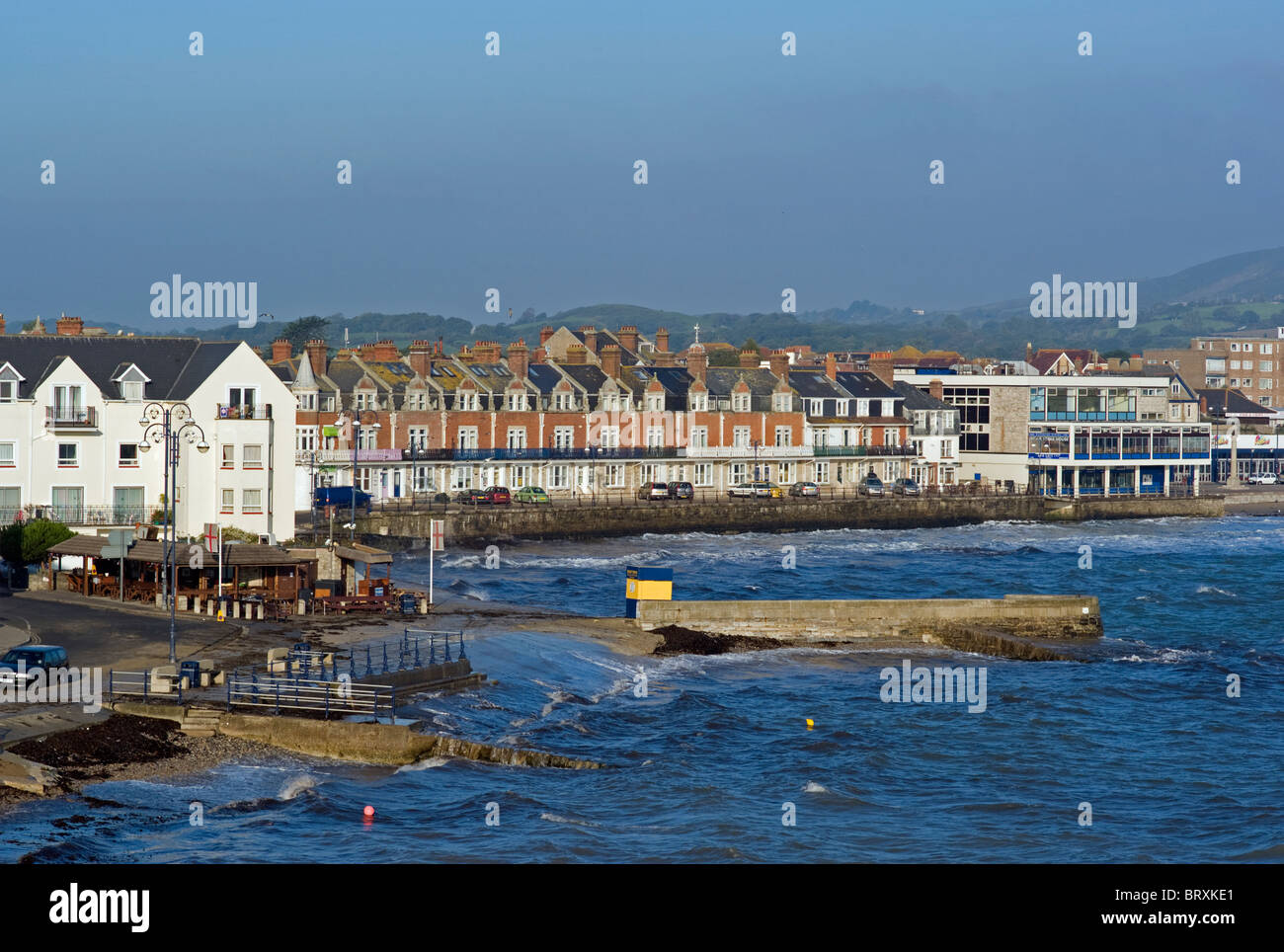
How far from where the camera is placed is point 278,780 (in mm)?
30297

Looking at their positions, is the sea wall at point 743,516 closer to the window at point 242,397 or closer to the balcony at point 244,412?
the window at point 242,397

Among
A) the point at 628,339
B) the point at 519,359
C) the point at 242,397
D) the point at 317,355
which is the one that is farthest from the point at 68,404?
the point at 628,339

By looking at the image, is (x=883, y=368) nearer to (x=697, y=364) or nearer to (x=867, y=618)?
(x=697, y=364)

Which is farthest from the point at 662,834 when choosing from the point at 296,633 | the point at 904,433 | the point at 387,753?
the point at 904,433

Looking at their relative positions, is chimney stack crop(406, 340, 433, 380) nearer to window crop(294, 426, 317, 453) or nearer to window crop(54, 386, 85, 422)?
window crop(294, 426, 317, 453)

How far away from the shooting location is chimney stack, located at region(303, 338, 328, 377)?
3698 inches

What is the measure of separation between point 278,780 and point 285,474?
27901 millimetres

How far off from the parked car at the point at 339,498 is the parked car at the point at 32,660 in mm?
43311

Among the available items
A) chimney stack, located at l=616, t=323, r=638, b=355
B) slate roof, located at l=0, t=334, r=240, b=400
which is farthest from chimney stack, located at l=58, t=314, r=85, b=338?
chimney stack, located at l=616, t=323, r=638, b=355

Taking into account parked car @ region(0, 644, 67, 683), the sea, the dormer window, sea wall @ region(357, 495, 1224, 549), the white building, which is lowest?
the sea

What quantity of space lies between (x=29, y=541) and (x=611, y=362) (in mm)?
62712

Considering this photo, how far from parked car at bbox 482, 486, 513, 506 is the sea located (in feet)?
102

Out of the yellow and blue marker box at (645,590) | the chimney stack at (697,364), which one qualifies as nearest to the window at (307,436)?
the chimney stack at (697,364)
